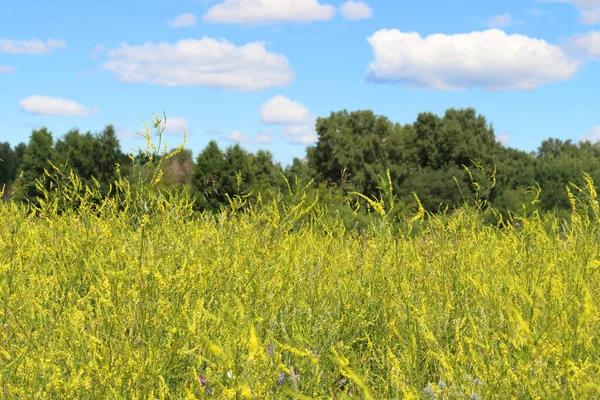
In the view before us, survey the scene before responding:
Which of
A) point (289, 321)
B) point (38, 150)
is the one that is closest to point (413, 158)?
point (38, 150)

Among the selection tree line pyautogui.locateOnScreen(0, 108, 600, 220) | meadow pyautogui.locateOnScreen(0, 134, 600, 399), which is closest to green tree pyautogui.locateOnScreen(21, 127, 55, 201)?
tree line pyautogui.locateOnScreen(0, 108, 600, 220)

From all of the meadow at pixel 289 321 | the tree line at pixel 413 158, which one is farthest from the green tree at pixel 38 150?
the meadow at pixel 289 321

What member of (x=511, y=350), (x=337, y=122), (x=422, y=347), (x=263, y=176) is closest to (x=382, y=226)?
(x=422, y=347)

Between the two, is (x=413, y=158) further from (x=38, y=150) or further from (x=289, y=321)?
(x=289, y=321)

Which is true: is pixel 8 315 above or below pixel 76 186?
below

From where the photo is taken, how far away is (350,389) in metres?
2.98

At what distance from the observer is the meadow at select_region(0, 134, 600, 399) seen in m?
2.19

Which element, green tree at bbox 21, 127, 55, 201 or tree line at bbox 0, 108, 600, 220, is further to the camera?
tree line at bbox 0, 108, 600, 220

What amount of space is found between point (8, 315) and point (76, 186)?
165 cm

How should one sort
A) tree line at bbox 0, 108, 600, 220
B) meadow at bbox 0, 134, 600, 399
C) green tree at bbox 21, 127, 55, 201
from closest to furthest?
meadow at bbox 0, 134, 600, 399, green tree at bbox 21, 127, 55, 201, tree line at bbox 0, 108, 600, 220

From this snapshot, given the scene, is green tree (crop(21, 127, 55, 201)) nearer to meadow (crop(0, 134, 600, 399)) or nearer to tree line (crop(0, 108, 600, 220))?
tree line (crop(0, 108, 600, 220))

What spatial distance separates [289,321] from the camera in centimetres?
338

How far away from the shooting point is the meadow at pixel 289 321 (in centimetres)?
219

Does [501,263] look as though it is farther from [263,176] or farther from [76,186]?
[263,176]
